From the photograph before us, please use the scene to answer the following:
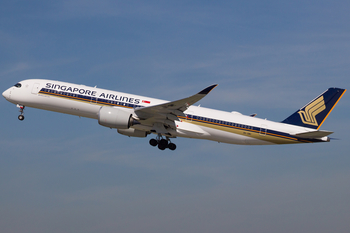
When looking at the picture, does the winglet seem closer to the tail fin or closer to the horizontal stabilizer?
the horizontal stabilizer

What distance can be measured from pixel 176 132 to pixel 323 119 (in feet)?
47.4

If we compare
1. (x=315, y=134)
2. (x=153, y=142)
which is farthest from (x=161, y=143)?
(x=315, y=134)

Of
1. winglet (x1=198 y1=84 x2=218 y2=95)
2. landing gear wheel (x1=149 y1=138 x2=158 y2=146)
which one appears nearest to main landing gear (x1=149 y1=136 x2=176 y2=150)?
landing gear wheel (x1=149 y1=138 x2=158 y2=146)

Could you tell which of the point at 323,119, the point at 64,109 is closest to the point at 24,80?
the point at 64,109

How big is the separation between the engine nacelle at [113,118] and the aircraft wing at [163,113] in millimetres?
1362

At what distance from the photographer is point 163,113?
34.2 meters

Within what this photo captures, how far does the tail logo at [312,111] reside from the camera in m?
38.0

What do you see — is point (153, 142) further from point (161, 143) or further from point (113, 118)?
point (113, 118)

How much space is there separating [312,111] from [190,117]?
12.3 meters

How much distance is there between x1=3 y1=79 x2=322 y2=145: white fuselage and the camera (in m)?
35.7

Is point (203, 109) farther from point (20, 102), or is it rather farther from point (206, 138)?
point (20, 102)

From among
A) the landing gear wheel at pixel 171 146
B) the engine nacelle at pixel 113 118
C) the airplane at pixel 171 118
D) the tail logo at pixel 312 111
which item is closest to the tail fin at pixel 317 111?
the tail logo at pixel 312 111

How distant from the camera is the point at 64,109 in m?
36.4

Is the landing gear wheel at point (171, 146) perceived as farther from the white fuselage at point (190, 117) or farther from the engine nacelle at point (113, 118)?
the engine nacelle at point (113, 118)
